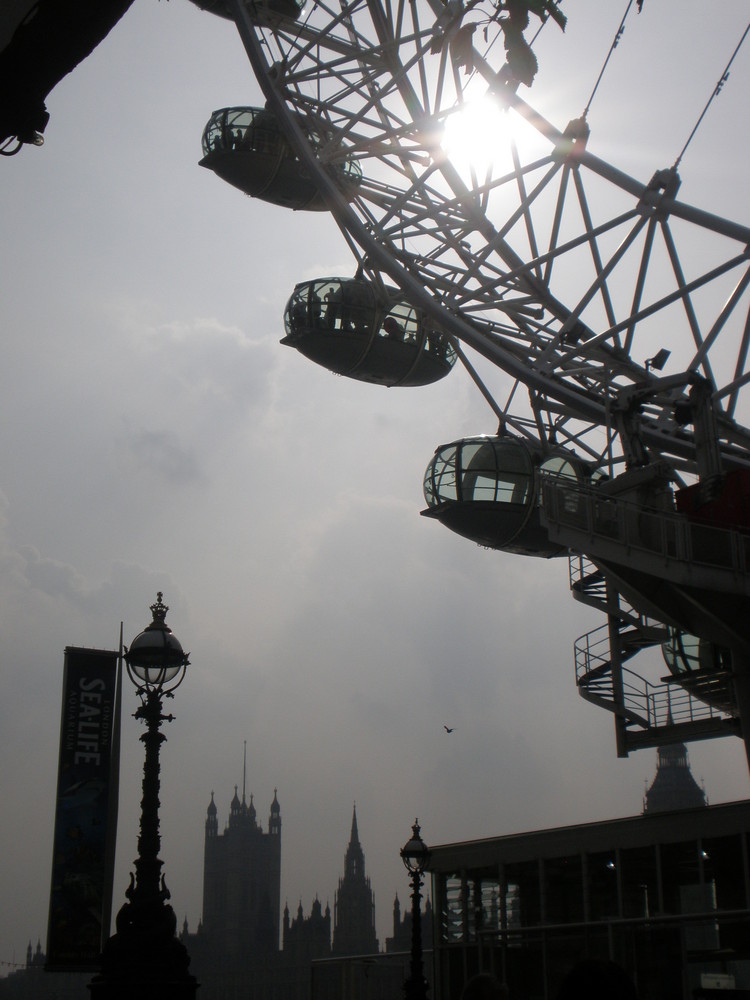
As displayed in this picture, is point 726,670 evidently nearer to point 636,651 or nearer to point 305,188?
point 636,651

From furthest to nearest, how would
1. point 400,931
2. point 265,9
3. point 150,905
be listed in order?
point 400,931, point 265,9, point 150,905

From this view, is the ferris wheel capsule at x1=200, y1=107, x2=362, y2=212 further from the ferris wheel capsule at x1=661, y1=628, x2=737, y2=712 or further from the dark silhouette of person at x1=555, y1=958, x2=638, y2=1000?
the dark silhouette of person at x1=555, y1=958, x2=638, y2=1000

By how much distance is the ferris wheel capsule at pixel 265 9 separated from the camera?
3388 centimetres

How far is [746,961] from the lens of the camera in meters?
9.53

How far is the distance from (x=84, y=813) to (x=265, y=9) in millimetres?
23191

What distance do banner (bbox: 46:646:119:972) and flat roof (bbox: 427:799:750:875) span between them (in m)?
12.2

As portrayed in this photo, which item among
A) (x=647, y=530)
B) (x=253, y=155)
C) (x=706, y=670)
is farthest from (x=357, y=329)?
(x=706, y=670)

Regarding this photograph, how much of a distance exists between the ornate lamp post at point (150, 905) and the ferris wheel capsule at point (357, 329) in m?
23.0

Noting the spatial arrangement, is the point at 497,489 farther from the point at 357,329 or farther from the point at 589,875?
the point at 589,875

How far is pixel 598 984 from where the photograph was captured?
4523 mm

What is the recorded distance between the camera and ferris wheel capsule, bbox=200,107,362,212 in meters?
37.1

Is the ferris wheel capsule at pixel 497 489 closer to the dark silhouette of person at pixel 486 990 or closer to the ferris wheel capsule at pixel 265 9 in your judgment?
the ferris wheel capsule at pixel 265 9

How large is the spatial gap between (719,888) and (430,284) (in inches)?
665

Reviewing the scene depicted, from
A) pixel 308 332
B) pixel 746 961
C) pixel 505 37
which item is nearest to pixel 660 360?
pixel 308 332
